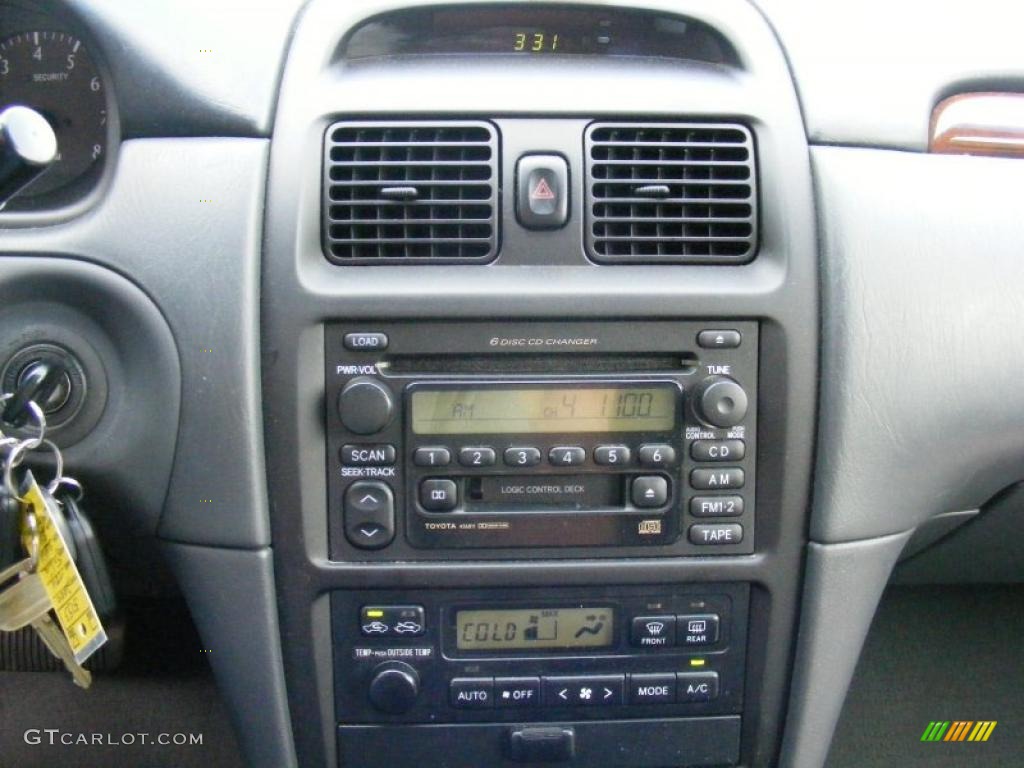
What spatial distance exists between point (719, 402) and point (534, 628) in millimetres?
Result: 415

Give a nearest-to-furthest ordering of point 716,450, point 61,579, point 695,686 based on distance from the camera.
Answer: point 61,579
point 716,450
point 695,686

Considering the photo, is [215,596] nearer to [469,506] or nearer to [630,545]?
[469,506]

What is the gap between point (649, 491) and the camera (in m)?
1.35

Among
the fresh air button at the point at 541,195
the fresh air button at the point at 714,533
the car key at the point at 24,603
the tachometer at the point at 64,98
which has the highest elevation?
the tachometer at the point at 64,98

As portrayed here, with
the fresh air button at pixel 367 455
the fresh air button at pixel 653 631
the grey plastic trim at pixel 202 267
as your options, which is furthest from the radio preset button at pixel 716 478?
the grey plastic trim at pixel 202 267

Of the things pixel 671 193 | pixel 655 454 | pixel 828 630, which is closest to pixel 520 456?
pixel 655 454

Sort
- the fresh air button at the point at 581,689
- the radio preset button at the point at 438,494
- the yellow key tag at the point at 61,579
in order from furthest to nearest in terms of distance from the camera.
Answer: the fresh air button at the point at 581,689
the radio preset button at the point at 438,494
the yellow key tag at the point at 61,579

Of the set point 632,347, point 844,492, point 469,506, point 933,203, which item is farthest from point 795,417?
point 469,506

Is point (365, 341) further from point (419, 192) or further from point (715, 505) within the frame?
point (715, 505)

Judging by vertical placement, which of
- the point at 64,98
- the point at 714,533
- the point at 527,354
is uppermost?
the point at 64,98

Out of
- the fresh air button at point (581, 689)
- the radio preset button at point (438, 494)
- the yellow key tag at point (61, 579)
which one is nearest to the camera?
the yellow key tag at point (61, 579)

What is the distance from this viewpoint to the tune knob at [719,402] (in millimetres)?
1324

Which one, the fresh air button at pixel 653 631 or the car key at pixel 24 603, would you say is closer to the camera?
the car key at pixel 24 603

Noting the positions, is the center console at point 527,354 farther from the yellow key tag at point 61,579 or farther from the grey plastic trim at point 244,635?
the yellow key tag at point 61,579
